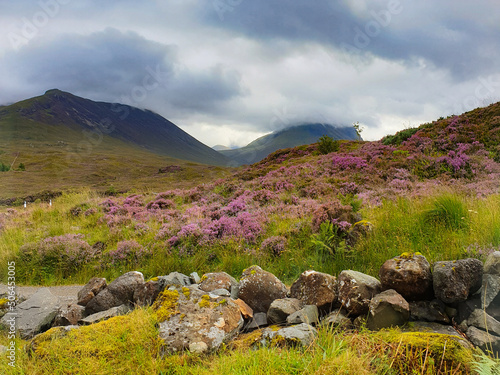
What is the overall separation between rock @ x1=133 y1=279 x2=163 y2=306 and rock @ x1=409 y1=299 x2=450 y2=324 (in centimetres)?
407

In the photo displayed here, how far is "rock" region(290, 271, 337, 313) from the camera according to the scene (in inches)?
158

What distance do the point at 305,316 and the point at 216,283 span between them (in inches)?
74.1

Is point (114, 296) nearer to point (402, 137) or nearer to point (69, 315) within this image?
point (69, 315)

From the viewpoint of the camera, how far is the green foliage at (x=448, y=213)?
5633mm

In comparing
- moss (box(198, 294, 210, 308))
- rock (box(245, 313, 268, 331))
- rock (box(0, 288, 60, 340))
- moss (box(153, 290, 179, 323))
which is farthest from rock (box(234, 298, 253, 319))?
rock (box(0, 288, 60, 340))

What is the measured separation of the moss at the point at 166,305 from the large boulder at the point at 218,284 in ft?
3.01

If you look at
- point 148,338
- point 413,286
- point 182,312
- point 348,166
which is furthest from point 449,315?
point 348,166

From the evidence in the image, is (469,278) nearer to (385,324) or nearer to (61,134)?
(385,324)

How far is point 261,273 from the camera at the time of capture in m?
4.82

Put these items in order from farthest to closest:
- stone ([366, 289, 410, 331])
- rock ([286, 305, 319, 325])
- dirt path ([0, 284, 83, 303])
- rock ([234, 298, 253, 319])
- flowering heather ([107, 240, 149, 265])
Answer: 1. flowering heather ([107, 240, 149, 265])
2. dirt path ([0, 284, 83, 303])
3. rock ([234, 298, 253, 319])
4. rock ([286, 305, 319, 325])
5. stone ([366, 289, 410, 331])

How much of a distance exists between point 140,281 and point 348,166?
14.3 m

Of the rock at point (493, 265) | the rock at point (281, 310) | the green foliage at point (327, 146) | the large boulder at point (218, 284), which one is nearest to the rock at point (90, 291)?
the large boulder at point (218, 284)

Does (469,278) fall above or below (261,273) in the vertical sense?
above

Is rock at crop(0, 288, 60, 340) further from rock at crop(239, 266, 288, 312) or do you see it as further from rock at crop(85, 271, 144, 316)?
rock at crop(239, 266, 288, 312)
